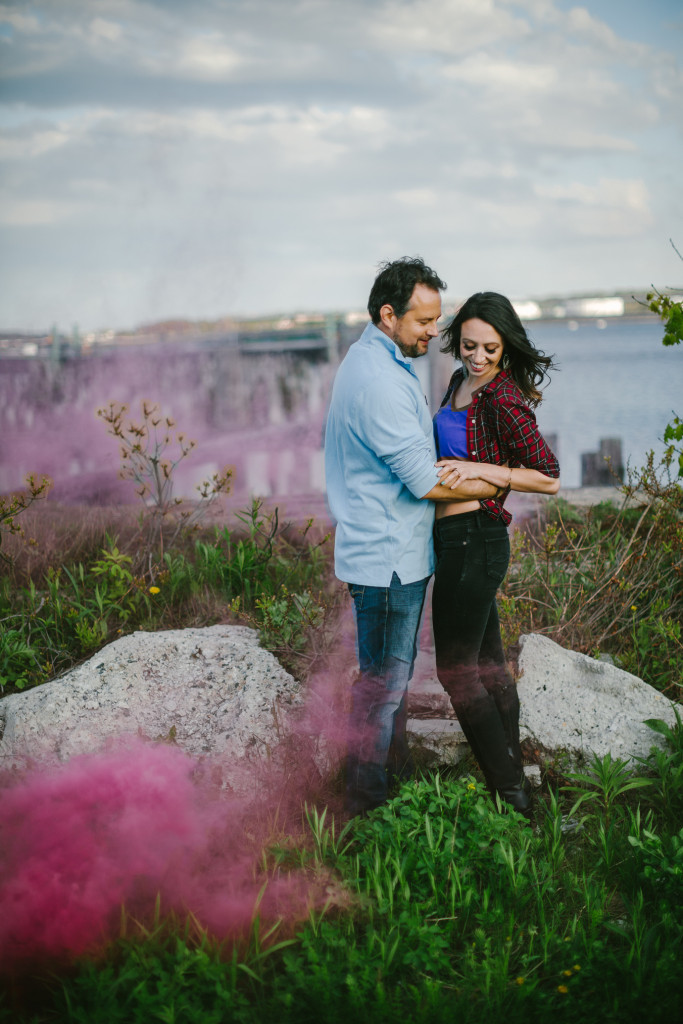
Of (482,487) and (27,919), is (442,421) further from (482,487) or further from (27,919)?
(27,919)

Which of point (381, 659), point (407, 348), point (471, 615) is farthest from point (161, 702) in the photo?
point (407, 348)

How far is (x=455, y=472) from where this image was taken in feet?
8.82

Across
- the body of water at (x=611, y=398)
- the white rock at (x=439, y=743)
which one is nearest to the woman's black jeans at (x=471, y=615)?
the white rock at (x=439, y=743)

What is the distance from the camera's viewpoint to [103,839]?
2.73 meters

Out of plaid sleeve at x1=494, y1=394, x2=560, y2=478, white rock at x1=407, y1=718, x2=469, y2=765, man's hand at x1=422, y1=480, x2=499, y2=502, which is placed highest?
plaid sleeve at x1=494, y1=394, x2=560, y2=478

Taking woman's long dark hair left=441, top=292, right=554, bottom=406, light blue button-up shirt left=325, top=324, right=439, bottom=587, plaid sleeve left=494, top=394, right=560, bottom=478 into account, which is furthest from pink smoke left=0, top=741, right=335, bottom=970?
woman's long dark hair left=441, top=292, right=554, bottom=406

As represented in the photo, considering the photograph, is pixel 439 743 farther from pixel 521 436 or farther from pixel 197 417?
pixel 197 417

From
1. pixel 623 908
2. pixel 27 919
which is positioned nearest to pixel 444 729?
pixel 623 908

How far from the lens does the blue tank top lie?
2.86 metres

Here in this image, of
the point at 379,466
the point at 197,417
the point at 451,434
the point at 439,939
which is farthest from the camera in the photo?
the point at 197,417

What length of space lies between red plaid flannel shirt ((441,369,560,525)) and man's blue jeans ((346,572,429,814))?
0.46m

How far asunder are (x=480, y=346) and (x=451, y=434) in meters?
0.33

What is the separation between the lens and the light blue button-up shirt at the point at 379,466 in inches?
103

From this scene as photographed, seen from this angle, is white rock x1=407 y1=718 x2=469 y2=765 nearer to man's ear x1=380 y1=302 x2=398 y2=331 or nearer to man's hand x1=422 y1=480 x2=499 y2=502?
man's hand x1=422 y1=480 x2=499 y2=502
